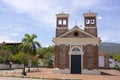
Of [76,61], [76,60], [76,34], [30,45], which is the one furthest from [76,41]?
[30,45]

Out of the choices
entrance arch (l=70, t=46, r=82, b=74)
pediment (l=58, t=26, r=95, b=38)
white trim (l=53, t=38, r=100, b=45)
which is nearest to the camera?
white trim (l=53, t=38, r=100, b=45)

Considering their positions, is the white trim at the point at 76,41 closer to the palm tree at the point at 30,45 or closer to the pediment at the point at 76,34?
the pediment at the point at 76,34

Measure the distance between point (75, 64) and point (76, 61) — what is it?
1.96 feet

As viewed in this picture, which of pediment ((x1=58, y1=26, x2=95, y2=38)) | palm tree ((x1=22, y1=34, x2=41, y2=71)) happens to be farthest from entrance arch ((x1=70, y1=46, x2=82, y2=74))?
palm tree ((x1=22, y1=34, x2=41, y2=71))

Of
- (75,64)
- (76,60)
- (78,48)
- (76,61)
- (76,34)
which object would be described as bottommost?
(75,64)

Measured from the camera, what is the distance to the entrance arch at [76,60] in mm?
50250

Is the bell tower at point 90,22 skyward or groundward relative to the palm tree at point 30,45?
skyward

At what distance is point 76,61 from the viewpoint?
50594 millimetres

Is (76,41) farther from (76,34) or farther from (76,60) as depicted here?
(76,60)

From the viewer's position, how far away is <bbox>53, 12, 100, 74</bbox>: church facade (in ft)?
162

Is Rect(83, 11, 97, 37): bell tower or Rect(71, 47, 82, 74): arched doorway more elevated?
Rect(83, 11, 97, 37): bell tower

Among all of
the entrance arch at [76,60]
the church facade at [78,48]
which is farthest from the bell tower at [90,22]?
the entrance arch at [76,60]

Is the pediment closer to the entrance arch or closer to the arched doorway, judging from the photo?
the entrance arch

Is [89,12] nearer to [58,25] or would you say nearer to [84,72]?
[58,25]
